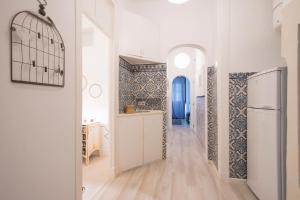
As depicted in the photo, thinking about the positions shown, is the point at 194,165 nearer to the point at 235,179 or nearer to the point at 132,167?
the point at 235,179

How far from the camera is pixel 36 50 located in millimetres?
1177

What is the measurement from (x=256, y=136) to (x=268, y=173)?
421mm

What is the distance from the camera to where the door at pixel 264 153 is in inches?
67.5

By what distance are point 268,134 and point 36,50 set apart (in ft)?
6.73

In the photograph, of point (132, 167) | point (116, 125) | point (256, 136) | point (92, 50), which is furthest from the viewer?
point (92, 50)

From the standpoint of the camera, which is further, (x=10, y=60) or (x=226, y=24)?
(x=226, y=24)

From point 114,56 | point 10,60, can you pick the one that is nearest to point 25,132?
point 10,60

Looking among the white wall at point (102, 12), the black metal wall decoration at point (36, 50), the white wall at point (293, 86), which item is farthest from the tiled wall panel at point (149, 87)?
the white wall at point (293, 86)

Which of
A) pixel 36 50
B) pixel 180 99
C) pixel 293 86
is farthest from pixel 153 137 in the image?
pixel 180 99

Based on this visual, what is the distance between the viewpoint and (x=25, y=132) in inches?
44.2

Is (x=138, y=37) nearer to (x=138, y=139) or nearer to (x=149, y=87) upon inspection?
(x=149, y=87)

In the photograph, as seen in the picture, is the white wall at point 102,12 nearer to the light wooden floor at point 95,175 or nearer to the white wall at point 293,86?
the white wall at point 293,86

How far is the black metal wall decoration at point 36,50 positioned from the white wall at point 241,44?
6.78 feet

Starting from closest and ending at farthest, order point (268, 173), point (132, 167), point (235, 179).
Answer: point (268, 173) → point (235, 179) → point (132, 167)
